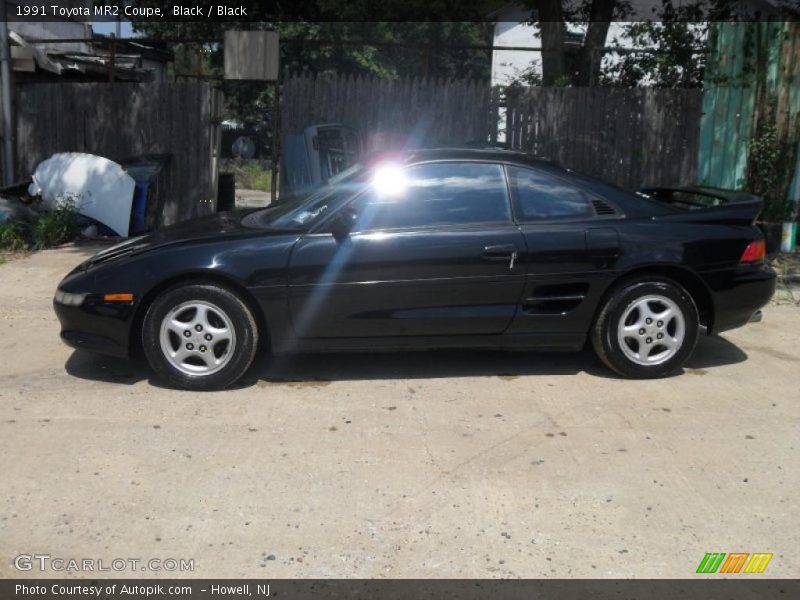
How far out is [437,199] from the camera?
213 inches

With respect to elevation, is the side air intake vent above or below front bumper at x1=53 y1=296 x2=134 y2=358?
above

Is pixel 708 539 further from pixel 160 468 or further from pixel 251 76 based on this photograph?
pixel 251 76

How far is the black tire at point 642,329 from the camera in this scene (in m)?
5.45

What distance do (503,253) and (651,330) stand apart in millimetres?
1094

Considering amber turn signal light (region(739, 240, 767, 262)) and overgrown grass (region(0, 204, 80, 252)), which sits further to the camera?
overgrown grass (region(0, 204, 80, 252))

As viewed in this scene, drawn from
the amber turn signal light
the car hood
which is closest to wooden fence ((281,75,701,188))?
the car hood

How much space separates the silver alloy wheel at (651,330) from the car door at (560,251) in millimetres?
244

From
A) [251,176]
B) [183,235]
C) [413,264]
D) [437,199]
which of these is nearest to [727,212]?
[437,199]

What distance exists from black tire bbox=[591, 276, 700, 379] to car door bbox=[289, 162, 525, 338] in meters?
0.62

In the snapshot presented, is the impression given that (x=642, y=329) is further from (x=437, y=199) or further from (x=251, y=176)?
(x=251, y=176)

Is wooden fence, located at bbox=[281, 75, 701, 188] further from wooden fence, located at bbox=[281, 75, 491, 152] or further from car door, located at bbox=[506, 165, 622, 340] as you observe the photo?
car door, located at bbox=[506, 165, 622, 340]

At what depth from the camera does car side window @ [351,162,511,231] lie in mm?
5344

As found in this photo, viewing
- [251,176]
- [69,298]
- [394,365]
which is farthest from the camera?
[251,176]

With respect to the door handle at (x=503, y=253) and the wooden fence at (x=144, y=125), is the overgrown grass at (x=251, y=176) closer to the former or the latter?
the wooden fence at (x=144, y=125)
